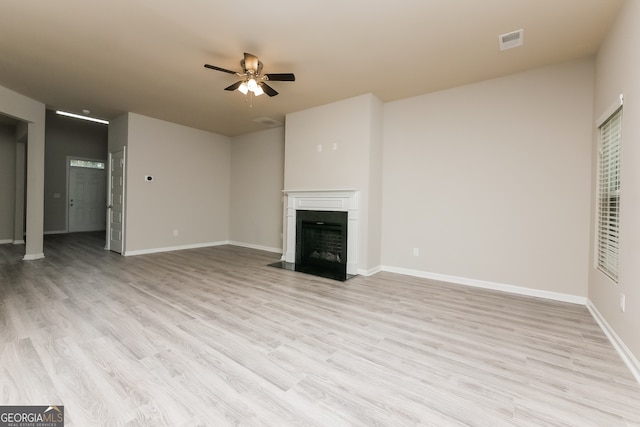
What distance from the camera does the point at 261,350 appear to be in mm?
2049

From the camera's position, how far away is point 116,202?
5695mm

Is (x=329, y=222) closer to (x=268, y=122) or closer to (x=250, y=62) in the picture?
(x=250, y=62)

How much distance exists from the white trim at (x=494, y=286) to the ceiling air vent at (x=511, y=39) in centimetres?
286

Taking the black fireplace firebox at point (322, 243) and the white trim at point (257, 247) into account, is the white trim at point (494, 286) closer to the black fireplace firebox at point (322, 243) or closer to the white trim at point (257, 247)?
the black fireplace firebox at point (322, 243)

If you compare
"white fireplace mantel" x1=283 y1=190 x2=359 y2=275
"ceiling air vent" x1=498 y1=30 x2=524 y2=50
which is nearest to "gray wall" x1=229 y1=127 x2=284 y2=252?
"white fireplace mantel" x1=283 y1=190 x2=359 y2=275

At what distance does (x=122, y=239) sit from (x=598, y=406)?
6797 millimetres

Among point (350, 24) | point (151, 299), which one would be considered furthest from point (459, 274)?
point (151, 299)

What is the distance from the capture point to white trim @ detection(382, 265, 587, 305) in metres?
3.21

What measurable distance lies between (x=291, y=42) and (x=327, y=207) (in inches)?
96.4

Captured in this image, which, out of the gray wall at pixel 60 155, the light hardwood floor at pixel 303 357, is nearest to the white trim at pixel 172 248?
the light hardwood floor at pixel 303 357

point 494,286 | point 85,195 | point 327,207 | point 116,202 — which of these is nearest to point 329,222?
point 327,207

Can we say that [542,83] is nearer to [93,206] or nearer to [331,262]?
[331,262]

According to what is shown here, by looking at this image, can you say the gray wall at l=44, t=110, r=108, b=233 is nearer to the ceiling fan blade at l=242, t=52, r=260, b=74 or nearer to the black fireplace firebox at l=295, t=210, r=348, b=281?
the ceiling fan blade at l=242, t=52, r=260, b=74

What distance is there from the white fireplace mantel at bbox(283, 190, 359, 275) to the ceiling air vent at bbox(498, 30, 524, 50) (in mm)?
2444
